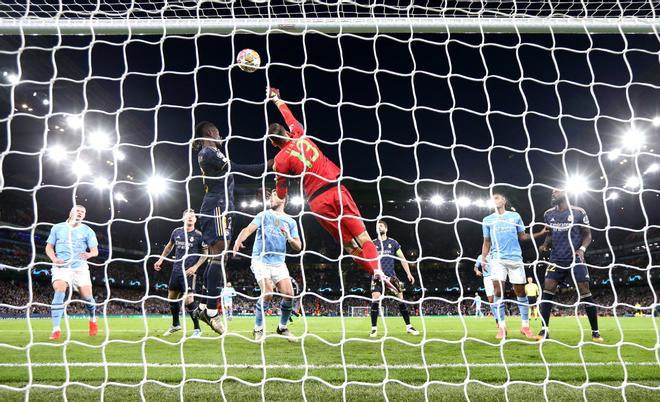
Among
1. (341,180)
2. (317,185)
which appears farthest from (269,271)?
(341,180)

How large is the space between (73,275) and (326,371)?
4.42 meters

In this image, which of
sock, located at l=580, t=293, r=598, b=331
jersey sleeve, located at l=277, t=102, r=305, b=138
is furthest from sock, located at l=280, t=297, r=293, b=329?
sock, located at l=580, t=293, r=598, b=331

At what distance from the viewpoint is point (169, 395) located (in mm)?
3137

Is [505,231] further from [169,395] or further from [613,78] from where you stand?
[613,78]

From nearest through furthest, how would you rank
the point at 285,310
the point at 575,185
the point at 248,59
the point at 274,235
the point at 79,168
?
the point at 79,168 → the point at 248,59 → the point at 285,310 → the point at 274,235 → the point at 575,185

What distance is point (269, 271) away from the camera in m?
5.81

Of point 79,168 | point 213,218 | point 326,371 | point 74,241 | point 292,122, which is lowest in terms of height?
point 326,371

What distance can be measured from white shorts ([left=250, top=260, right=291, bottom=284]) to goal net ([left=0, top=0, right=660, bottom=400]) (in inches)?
22.3

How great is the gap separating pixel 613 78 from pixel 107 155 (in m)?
31.4

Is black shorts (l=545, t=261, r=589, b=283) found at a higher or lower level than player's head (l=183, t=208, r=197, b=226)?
lower

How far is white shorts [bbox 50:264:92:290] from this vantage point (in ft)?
21.1

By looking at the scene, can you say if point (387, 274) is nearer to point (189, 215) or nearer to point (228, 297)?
point (189, 215)

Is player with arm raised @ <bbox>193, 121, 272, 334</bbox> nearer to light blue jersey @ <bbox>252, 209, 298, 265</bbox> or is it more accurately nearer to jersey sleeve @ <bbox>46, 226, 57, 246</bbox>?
light blue jersey @ <bbox>252, 209, 298, 265</bbox>

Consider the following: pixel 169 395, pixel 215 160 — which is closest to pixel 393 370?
pixel 169 395
